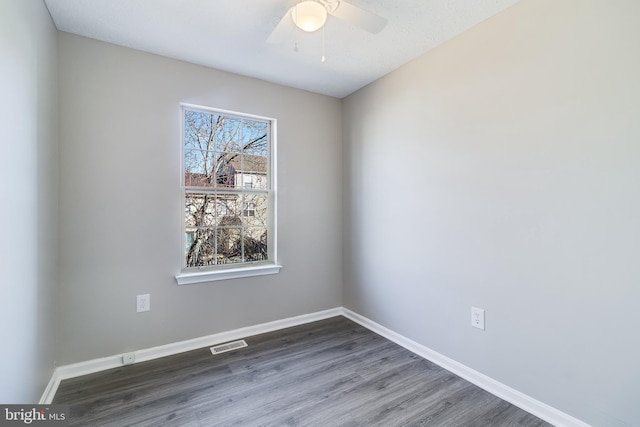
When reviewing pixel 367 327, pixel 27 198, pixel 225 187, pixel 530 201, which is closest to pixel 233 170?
pixel 225 187

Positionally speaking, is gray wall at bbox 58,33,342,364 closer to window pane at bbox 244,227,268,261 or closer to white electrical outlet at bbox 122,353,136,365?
white electrical outlet at bbox 122,353,136,365

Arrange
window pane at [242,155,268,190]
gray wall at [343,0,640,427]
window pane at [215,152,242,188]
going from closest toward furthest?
gray wall at [343,0,640,427], window pane at [215,152,242,188], window pane at [242,155,268,190]

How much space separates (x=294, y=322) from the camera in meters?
2.98

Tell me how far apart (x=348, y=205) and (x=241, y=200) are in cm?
114

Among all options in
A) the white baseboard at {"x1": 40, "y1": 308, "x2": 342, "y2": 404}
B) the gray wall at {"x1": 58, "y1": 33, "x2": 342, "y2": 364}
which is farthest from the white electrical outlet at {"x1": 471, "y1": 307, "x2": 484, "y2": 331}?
the gray wall at {"x1": 58, "y1": 33, "x2": 342, "y2": 364}

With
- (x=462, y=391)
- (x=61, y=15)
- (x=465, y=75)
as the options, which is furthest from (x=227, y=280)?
(x=465, y=75)

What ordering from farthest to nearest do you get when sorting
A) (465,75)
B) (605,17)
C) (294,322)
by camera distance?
(294,322) → (465,75) → (605,17)

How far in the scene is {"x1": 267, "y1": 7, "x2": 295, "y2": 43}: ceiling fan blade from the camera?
1.57 m

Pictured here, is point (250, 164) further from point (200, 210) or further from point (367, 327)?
point (367, 327)

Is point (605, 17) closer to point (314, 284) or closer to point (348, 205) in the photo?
point (348, 205)

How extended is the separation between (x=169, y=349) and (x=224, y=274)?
711mm

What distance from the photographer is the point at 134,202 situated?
2244mm

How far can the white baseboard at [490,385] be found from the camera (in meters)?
1.62

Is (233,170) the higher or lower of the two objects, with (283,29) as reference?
lower
